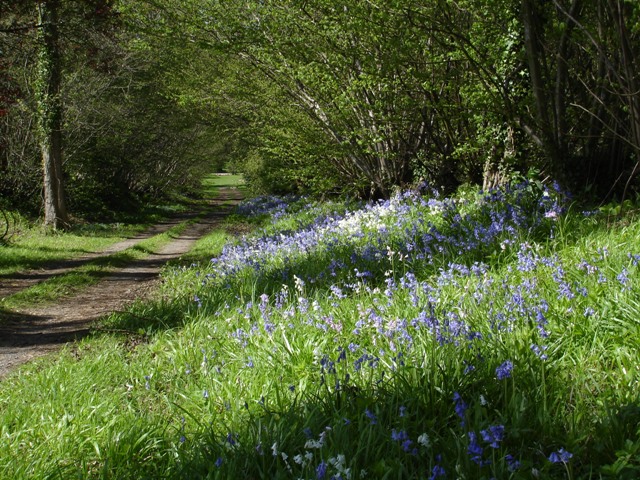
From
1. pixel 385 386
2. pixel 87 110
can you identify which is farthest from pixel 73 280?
pixel 87 110

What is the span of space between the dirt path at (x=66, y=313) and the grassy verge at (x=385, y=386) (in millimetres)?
721

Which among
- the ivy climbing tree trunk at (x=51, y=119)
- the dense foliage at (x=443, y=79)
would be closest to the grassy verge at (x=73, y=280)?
the ivy climbing tree trunk at (x=51, y=119)

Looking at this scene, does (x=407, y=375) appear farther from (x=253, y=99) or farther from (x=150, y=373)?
(x=253, y=99)

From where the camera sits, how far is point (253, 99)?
1405 centimetres

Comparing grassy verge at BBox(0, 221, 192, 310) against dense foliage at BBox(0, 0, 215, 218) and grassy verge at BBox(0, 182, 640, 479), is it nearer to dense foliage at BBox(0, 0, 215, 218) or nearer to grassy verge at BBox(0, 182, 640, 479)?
grassy verge at BBox(0, 182, 640, 479)

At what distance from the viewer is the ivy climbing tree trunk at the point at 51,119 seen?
15.3 metres

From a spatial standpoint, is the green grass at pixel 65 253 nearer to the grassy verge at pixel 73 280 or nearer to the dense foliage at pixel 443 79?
the grassy verge at pixel 73 280

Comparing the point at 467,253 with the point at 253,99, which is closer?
the point at 467,253

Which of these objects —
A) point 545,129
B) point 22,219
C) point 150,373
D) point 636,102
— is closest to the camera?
point 150,373

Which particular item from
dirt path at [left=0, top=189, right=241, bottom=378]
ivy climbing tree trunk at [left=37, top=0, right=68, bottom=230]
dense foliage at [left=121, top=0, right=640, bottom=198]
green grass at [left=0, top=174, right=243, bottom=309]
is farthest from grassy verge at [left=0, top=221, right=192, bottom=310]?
dense foliage at [left=121, top=0, right=640, bottom=198]

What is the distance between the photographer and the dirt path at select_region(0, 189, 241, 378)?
5798mm

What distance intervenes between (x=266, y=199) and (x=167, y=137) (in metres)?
6.09

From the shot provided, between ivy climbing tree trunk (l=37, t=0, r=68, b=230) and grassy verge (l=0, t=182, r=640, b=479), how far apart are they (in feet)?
40.3

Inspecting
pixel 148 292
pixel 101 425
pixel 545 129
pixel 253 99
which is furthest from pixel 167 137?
pixel 101 425
